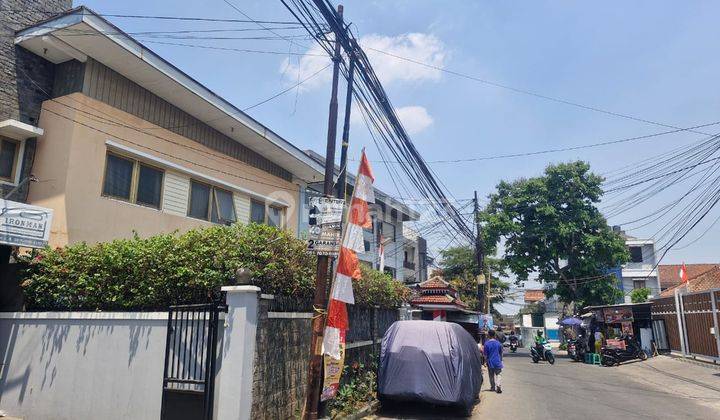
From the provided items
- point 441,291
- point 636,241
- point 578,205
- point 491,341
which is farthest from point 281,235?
point 636,241

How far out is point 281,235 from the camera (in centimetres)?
811

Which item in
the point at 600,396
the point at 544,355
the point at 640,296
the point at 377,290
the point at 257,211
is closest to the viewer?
the point at 600,396

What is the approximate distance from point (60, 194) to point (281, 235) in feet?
17.6

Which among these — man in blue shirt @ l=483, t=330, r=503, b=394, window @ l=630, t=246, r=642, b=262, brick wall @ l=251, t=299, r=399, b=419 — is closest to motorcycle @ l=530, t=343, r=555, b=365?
man in blue shirt @ l=483, t=330, r=503, b=394

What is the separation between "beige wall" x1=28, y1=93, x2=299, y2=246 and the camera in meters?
10.2

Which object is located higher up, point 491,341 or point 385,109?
point 385,109

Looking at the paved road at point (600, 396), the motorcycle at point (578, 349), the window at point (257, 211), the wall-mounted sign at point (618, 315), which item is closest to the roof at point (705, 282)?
the wall-mounted sign at point (618, 315)

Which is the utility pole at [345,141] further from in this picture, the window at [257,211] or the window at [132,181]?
the window at [257,211]

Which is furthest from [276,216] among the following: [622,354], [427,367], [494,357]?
[622,354]

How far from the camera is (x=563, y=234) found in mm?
30000

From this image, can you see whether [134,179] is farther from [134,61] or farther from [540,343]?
[540,343]

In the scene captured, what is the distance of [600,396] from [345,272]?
8.78 meters

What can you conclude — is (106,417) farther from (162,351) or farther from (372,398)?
(372,398)

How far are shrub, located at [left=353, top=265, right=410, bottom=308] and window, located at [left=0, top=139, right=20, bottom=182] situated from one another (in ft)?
25.6
